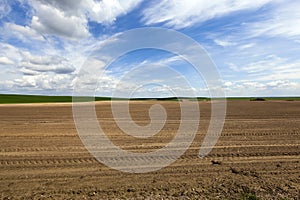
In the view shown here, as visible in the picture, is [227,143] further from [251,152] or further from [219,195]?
[219,195]

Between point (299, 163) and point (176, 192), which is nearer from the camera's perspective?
point (176, 192)

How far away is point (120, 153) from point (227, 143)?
504 centimetres

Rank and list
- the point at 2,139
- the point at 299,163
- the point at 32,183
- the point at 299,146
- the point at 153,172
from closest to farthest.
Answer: the point at 32,183, the point at 153,172, the point at 299,163, the point at 299,146, the point at 2,139

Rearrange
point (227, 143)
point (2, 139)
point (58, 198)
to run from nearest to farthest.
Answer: point (58, 198)
point (227, 143)
point (2, 139)

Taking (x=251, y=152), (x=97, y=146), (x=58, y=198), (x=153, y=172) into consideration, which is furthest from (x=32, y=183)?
(x=251, y=152)

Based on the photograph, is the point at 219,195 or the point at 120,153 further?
the point at 120,153

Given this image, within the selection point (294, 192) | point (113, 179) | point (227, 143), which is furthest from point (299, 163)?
point (113, 179)

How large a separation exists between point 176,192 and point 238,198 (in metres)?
1.43

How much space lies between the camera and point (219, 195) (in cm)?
608

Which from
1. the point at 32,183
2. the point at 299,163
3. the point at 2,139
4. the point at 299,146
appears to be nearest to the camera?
the point at 32,183

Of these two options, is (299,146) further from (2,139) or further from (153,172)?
(2,139)

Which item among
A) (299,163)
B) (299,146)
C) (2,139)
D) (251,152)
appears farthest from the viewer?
(2,139)

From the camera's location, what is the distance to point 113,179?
7102 millimetres

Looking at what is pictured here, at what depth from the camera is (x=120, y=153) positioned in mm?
10016
